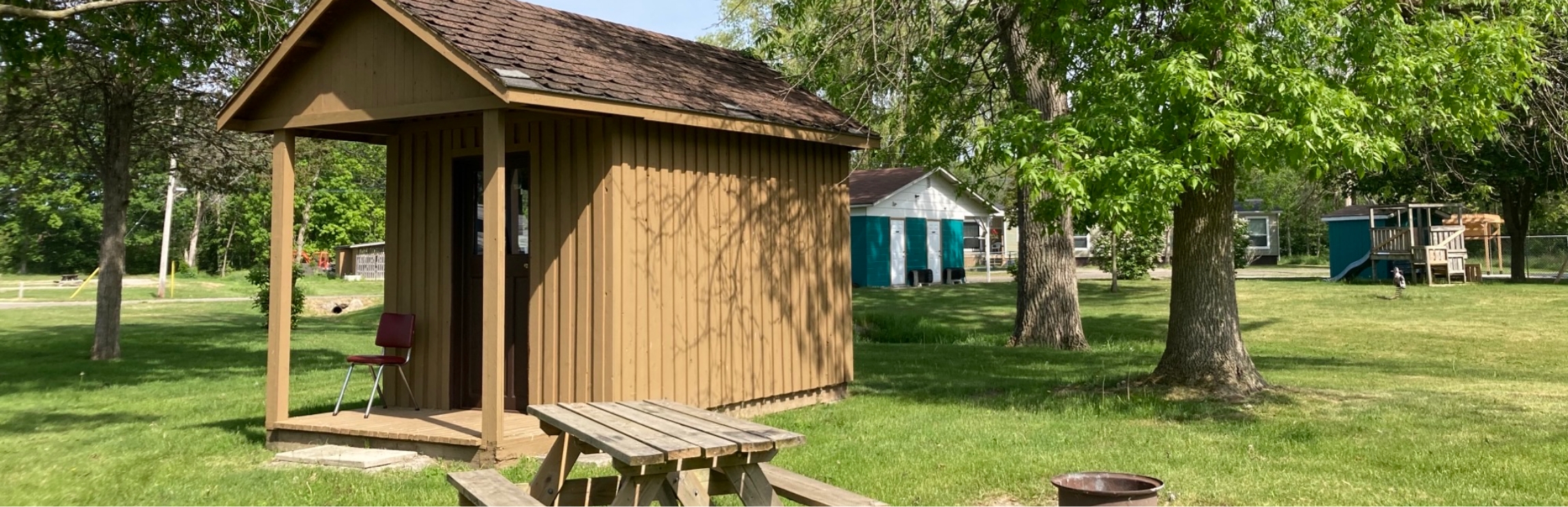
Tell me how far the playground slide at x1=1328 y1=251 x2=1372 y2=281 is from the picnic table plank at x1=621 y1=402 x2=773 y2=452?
30684 mm

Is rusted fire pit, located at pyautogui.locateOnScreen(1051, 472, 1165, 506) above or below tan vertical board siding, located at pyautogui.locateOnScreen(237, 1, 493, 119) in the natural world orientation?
below

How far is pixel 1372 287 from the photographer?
2764cm

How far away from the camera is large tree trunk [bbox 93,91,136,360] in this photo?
1602cm

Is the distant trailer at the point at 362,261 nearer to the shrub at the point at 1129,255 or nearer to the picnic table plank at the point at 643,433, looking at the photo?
the shrub at the point at 1129,255

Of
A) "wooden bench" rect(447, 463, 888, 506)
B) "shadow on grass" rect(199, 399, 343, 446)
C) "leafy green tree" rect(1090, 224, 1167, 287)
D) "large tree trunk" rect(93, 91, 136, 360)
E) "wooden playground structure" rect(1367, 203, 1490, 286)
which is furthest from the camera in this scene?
"leafy green tree" rect(1090, 224, 1167, 287)

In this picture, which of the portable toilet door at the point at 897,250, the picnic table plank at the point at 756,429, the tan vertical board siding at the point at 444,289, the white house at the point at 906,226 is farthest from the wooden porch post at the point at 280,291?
the portable toilet door at the point at 897,250

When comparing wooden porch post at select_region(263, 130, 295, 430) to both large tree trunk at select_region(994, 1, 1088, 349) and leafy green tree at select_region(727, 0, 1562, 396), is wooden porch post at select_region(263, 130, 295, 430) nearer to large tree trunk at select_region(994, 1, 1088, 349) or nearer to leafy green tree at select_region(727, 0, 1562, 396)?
leafy green tree at select_region(727, 0, 1562, 396)

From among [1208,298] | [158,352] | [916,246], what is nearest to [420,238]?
[1208,298]

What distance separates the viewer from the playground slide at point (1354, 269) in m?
32.3

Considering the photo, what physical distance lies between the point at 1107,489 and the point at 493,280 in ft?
14.1

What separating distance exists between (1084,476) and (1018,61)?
8866 millimetres

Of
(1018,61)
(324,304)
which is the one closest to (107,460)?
(1018,61)

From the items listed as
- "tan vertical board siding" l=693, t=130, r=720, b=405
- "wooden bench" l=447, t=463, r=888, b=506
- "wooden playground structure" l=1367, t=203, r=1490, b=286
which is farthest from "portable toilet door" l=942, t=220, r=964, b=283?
"wooden bench" l=447, t=463, r=888, b=506

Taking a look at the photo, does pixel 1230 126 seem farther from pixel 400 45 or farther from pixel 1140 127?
pixel 400 45
